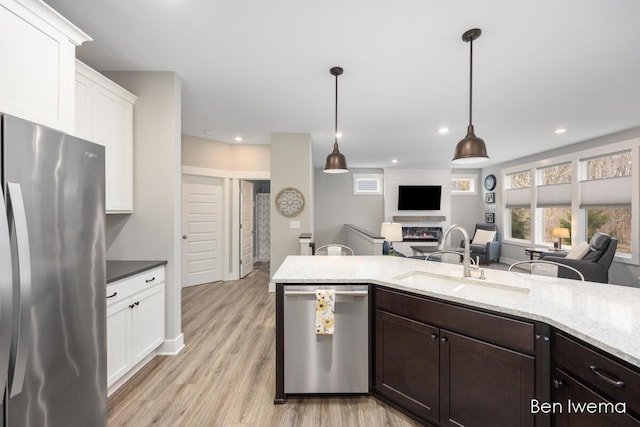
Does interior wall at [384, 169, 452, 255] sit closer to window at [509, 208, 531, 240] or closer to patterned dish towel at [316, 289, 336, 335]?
window at [509, 208, 531, 240]

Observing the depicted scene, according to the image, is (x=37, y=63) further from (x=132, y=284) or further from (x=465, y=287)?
(x=465, y=287)

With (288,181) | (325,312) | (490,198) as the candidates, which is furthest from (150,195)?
(490,198)

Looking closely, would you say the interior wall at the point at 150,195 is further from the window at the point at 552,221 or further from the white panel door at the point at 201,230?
the window at the point at 552,221

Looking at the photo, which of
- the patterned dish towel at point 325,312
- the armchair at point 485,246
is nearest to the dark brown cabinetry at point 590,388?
the patterned dish towel at point 325,312

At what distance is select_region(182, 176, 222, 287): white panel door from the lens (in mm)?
4805

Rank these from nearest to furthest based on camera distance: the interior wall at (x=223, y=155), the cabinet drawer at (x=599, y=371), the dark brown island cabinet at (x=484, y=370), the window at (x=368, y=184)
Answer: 1. the cabinet drawer at (x=599, y=371)
2. the dark brown island cabinet at (x=484, y=370)
3. the interior wall at (x=223, y=155)
4. the window at (x=368, y=184)

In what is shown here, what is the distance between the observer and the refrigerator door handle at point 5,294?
98cm

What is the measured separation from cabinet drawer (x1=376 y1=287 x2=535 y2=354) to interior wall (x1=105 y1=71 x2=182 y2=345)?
Answer: 203 centimetres

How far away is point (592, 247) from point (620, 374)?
431cm

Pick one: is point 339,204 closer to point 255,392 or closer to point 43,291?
point 255,392

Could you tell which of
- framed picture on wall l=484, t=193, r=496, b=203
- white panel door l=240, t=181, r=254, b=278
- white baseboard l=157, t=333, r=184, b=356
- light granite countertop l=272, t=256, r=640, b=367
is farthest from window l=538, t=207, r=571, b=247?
white baseboard l=157, t=333, r=184, b=356

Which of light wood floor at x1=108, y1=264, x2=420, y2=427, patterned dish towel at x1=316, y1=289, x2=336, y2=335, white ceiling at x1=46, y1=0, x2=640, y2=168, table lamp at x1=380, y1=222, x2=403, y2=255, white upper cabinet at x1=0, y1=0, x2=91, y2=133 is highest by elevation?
white ceiling at x1=46, y1=0, x2=640, y2=168

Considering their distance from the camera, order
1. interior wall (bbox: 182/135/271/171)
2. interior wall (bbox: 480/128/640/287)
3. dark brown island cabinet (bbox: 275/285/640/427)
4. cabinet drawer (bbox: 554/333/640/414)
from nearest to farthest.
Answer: cabinet drawer (bbox: 554/333/640/414)
dark brown island cabinet (bbox: 275/285/640/427)
interior wall (bbox: 480/128/640/287)
interior wall (bbox: 182/135/271/171)

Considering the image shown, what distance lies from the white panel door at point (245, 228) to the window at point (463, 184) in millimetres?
6232
